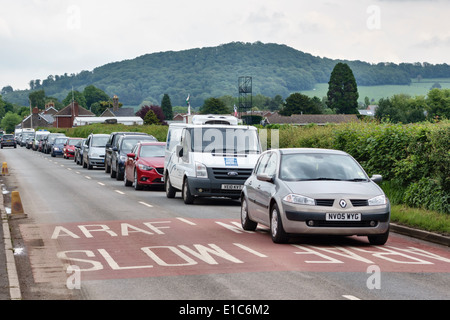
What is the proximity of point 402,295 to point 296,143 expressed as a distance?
2159 cm

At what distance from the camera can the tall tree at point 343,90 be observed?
159125 mm

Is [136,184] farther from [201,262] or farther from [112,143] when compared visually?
[201,262]

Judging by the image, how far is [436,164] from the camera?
16516 mm

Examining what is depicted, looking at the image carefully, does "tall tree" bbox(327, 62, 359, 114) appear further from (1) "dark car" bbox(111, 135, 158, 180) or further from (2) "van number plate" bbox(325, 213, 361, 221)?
(2) "van number plate" bbox(325, 213, 361, 221)

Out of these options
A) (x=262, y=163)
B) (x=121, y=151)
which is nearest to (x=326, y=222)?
(x=262, y=163)

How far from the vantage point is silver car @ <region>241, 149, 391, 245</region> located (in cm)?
1220

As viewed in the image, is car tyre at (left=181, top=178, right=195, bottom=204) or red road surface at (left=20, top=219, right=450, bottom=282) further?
car tyre at (left=181, top=178, right=195, bottom=204)

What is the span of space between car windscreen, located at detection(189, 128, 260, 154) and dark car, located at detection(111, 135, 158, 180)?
10358 millimetres

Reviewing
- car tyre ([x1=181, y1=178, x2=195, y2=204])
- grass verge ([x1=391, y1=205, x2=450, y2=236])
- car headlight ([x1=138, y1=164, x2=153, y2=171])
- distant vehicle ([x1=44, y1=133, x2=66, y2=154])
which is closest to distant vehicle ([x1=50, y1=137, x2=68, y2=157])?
distant vehicle ([x1=44, y1=133, x2=66, y2=154])

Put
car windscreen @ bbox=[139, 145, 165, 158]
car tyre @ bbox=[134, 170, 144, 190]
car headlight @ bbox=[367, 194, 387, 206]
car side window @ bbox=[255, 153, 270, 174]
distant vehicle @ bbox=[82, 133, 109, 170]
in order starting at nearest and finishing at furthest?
1. car headlight @ bbox=[367, 194, 387, 206]
2. car side window @ bbox=[255, 153, 270, 174]
3. car tyre @ bbox=[134, 170, 144, 190]
4. car windscreen @ bbox=[139, 145, 165, 158]
5. distant vehicle @ bbox=[82, 133, 109, 170]

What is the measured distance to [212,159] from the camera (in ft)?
68.2

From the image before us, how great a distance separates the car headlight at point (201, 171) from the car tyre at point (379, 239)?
8.39 metres
